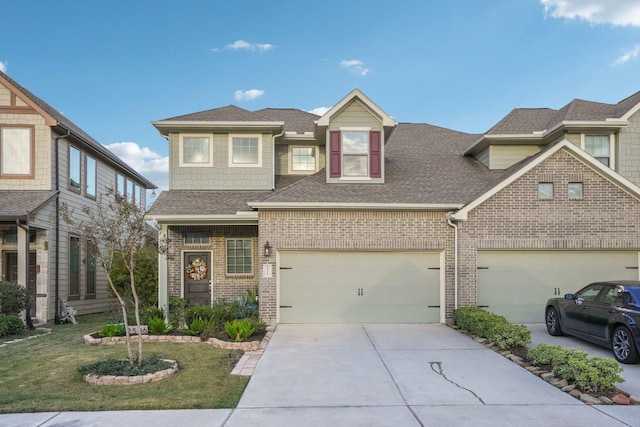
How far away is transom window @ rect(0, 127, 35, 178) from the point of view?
1383 cm

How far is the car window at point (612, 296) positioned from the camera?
8.26 meters

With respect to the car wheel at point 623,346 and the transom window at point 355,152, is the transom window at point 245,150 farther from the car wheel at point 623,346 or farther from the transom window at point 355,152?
the car wheel at point 623,346

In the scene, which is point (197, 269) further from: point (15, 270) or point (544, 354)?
point (544, 354)

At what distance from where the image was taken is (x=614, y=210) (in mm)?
11781

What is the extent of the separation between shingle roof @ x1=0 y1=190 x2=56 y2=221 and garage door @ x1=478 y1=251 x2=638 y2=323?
41.5 ft

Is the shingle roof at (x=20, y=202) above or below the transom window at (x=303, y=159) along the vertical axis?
below

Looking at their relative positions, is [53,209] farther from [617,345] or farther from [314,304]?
[617,345]

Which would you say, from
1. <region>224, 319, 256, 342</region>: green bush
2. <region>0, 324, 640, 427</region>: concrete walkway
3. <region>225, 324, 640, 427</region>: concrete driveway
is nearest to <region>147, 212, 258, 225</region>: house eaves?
<region>224, 319, 256, 342</region>: green bush

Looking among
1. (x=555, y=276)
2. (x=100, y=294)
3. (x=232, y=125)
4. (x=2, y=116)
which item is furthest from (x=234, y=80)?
(x=555, y=276)

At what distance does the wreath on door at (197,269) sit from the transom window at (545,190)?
9.70 metres

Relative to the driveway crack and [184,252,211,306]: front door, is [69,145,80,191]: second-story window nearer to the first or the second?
[184,252,211,306]: front door

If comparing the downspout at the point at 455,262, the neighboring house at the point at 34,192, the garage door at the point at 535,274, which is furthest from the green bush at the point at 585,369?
the neighboring house at the point at 34,192

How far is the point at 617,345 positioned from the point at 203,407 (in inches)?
285

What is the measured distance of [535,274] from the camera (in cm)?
1192
